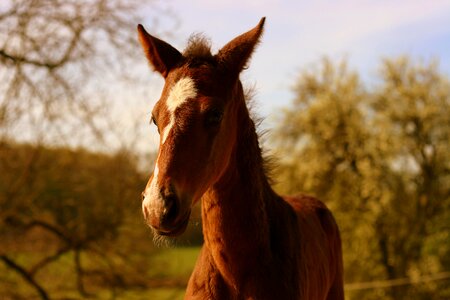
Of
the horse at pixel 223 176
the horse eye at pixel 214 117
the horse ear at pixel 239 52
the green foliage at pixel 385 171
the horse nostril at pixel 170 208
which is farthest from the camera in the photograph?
the green foliage at pixel 385 171

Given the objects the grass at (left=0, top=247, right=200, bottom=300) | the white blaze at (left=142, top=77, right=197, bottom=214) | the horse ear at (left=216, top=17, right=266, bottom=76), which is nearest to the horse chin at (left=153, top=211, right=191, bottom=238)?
the white blaze at (left=142, top=77, right=197, bottom=214)

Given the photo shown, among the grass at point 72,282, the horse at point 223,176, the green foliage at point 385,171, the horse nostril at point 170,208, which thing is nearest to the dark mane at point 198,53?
the horse at point 223,176

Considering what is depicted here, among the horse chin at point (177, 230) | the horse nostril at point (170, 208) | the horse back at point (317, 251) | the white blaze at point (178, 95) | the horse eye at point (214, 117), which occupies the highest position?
the white blaze at point (178, 95)

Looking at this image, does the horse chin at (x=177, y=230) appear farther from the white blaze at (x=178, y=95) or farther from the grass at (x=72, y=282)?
the grass at (x=72, y=282)

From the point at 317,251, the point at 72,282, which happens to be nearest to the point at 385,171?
the point at 72,282

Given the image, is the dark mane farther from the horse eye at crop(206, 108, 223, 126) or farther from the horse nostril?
the horse nostril

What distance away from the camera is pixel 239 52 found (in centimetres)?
312

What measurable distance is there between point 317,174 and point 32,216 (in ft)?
40.6

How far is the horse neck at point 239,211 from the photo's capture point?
3176mm

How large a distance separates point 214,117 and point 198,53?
0.47 meters

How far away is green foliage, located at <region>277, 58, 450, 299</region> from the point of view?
64.6ft

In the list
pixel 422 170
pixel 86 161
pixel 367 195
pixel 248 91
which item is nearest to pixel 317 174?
pixel 367 195

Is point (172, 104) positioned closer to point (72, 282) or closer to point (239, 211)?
point (239, 211)

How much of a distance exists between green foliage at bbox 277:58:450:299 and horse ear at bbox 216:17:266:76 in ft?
56.4
